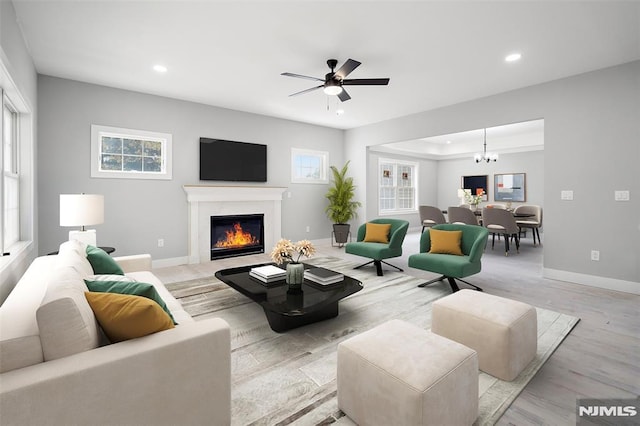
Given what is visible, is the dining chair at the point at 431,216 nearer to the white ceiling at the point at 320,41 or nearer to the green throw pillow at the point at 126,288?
the white ceiling at the point at 320,41

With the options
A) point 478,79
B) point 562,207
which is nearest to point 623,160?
point 562,207

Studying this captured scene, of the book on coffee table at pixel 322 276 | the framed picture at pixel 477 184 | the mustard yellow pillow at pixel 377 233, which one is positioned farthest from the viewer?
the framed picture at pixel 477 184

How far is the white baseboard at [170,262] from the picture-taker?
5.03m

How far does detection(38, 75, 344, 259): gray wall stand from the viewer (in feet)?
13.8

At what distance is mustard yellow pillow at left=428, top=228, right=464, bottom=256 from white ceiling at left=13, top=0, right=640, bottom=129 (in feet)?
6.89

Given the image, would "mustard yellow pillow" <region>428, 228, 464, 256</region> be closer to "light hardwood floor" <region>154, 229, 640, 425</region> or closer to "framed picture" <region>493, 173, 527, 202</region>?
"light hardwood floor" <region>154, 229, 640, 425</region>

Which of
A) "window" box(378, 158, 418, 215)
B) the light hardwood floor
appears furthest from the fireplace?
"window" box(378, 158, 418, 215)

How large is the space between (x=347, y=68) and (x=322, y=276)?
7.02 feet

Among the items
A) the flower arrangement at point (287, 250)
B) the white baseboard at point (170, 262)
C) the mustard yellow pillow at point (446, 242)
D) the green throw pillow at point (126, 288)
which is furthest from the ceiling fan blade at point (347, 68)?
the white baseboard at point (170, 262)

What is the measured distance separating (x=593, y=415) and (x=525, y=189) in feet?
27.5

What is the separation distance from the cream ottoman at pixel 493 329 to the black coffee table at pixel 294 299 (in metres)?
Answer: 0.86

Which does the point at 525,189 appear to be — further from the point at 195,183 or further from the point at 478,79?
the point at 195,183

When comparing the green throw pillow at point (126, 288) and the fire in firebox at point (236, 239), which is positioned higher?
the green throw pillow at point (126, 288)

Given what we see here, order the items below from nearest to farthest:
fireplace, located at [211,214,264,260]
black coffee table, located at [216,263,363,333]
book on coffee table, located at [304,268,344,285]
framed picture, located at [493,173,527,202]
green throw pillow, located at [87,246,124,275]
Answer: green throw pillow, located at [87,246,124,275] → black coffee table, located at [216,263,363,333] → book on coffee table, located at [304,268,344,285] → fireplace, located at [211,214,264,260] → framed picture, located at [493,173,527,202]
